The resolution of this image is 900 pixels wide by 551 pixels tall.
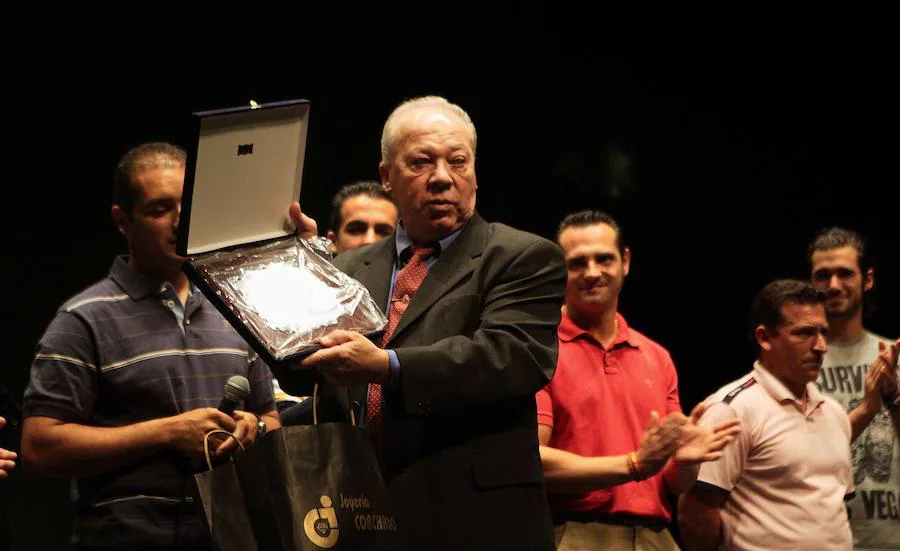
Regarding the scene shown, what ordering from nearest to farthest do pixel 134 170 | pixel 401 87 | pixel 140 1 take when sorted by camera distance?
1. pixel 134 170
2. pixel 140 1
3. pixel 401 87

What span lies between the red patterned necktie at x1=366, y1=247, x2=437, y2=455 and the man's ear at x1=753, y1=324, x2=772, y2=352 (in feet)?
5.15

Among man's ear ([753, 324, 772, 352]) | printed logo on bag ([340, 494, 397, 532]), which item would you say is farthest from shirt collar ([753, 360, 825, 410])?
printed logo on bag ([340, 494, 397, 532])

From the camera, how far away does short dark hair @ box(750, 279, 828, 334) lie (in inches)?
140

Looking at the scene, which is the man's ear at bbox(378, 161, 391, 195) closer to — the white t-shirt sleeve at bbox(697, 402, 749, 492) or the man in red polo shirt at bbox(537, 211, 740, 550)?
the man in red polo shirt at bbox(537, 211, 740, 550)

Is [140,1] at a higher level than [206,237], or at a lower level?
higher

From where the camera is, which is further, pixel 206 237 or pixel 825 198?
pixel 825 198

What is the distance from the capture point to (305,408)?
2494 mm

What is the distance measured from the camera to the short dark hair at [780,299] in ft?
11.7

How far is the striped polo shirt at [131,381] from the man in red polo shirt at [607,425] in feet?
3.25

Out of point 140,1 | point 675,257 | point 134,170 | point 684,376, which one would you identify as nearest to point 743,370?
point 684,376

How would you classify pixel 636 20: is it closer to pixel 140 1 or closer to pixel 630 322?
pixel 630 322

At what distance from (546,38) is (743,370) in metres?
Answer: 1.71

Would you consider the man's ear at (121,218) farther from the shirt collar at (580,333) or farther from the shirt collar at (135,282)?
the shirt collar at (580,333)

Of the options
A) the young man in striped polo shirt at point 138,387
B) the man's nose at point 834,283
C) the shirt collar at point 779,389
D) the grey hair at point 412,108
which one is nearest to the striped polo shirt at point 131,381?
the young man in striped polo shirt at point 138,387
